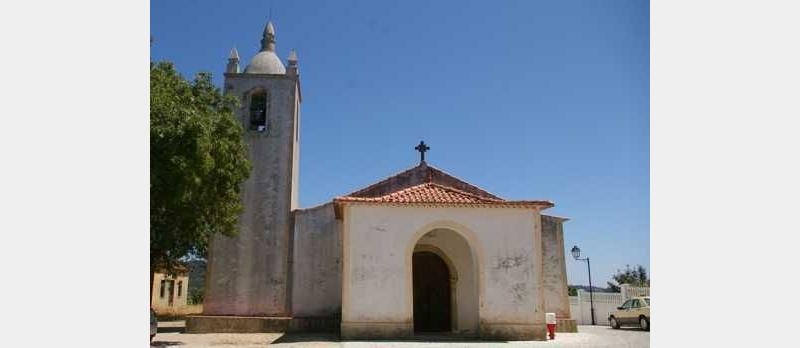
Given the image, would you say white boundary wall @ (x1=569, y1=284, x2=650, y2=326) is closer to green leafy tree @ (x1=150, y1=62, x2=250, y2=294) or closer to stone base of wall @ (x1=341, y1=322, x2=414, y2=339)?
stone base of wall @ (x1=341, y1=322, x2=414, y2=339)

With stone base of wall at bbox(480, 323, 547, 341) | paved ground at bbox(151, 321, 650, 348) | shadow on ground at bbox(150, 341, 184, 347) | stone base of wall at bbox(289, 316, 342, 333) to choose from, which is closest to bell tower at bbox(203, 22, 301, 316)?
stone base of wall at bbox(289, 316, 342, 333)

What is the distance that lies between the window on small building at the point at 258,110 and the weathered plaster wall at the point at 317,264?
3.30 m

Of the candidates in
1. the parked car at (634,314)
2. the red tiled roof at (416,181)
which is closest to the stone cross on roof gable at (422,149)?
the red tiled roof at (416,181)

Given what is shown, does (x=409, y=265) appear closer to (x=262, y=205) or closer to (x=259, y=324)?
(x=259, y=324)

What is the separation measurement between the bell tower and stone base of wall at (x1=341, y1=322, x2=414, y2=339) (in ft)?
18.3

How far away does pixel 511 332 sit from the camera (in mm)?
12398

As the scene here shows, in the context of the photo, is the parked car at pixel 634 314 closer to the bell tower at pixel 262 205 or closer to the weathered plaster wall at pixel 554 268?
the weathered plaster wall at pixel 554 268

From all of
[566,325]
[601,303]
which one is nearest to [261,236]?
[566,325]

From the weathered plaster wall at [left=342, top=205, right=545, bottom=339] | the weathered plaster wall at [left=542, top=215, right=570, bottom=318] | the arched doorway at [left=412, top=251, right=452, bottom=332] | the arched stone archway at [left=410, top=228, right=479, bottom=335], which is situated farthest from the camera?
the weathered plaster wall at [left=542, top=215, right=570, bottom=318]

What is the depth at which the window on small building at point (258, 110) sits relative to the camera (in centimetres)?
1877

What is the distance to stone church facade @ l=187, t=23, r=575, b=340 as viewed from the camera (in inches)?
489

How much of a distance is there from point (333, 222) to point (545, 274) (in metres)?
6.78
